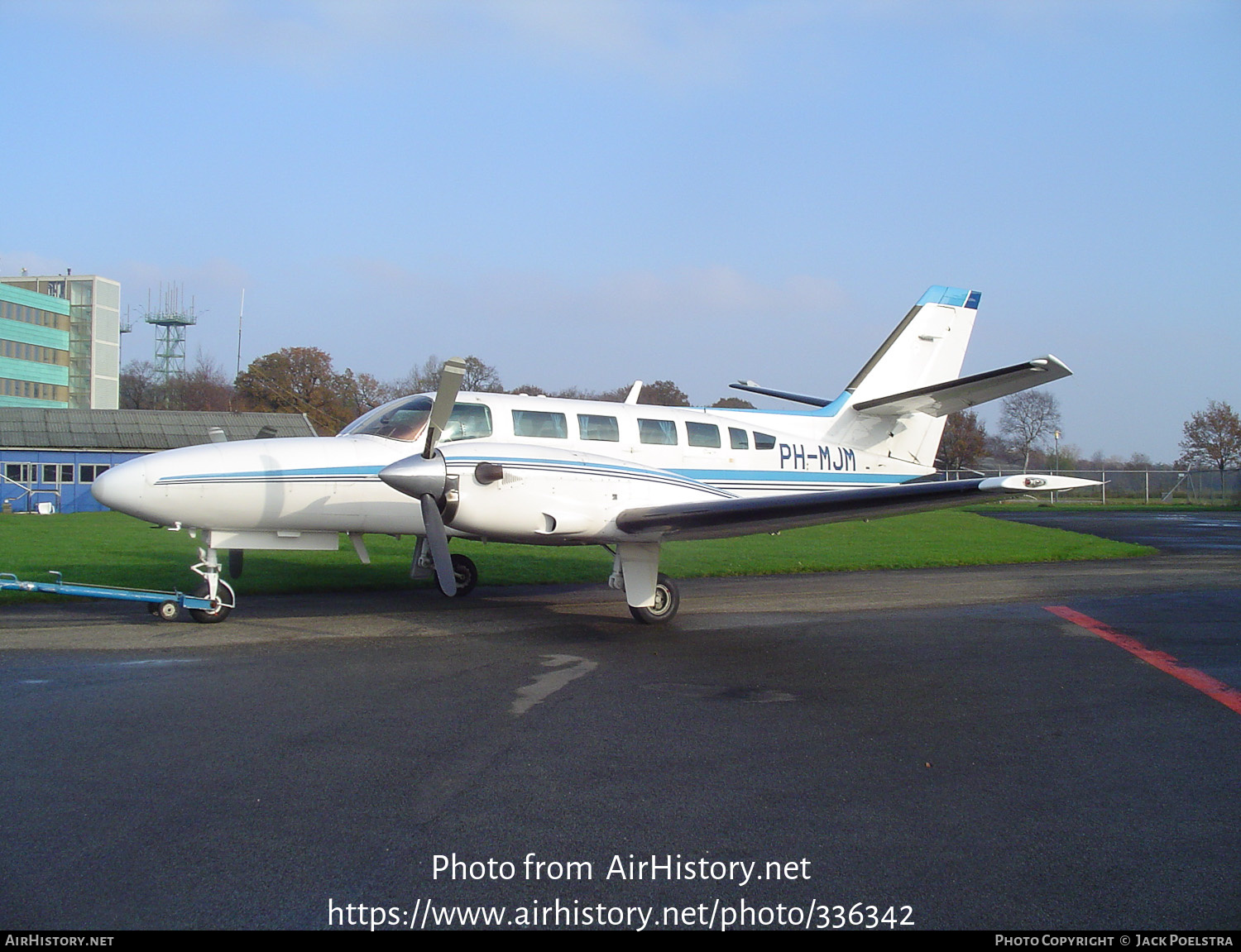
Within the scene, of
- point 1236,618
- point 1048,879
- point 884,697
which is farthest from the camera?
point 1236,618

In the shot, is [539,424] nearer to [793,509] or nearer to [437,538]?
[437,538]

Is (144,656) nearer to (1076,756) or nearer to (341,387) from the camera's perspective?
(1076,756)

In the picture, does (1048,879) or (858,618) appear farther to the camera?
(858,618)

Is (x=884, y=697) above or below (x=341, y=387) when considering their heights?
below

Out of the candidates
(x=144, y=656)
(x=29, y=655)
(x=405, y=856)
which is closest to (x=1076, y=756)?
(x=405, y=856)

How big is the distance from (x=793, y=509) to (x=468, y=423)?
404cm

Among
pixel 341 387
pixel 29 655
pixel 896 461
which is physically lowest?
pixel 29 655

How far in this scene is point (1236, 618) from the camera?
1068 centimetres

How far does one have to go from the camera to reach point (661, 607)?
35.4ft

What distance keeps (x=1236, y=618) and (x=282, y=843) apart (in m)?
11.4

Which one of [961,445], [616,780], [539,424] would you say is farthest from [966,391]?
[961,445]

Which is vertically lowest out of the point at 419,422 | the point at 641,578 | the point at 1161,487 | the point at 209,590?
A: the point at 209,590

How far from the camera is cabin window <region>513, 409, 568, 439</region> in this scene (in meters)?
10.8

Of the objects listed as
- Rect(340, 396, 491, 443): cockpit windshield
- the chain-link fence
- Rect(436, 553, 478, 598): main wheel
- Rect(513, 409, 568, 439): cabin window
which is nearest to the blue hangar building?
Rect(436, 553, 478, 598): main wheel
